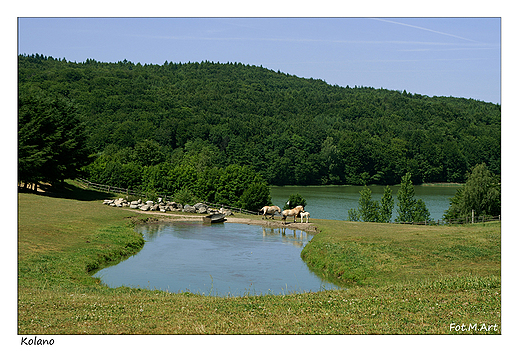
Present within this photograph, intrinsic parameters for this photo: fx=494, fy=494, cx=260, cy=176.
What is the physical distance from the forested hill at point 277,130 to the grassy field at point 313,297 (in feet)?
223

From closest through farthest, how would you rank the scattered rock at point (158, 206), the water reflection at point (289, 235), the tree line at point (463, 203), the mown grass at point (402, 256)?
the mown grass at point (402, 256)
the water reflection at point (289, 235)
the scattered rock at point (158, 206)
the tree line at point (463, 203)

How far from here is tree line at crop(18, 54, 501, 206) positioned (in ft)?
371

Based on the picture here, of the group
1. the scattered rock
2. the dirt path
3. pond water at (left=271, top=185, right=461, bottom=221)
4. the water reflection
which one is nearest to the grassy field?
the water reflection

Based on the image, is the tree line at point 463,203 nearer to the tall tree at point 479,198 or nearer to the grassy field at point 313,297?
the tall tree at point 479,198

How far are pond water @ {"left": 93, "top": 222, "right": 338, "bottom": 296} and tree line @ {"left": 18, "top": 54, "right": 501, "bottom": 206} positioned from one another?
5903cm

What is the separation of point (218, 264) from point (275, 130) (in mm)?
→ 131676

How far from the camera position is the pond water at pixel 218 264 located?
2233 centimetres

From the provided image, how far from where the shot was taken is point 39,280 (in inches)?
783

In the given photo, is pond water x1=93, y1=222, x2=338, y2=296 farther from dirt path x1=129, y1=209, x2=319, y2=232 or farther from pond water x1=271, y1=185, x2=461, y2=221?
pond water x1=271, y1=185, x2=461, y2=221

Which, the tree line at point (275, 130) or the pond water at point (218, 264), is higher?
the tree line at point (275, 130)

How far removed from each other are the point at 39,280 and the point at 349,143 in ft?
410

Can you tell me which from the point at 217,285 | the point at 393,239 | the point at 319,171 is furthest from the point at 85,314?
the point at 319,171

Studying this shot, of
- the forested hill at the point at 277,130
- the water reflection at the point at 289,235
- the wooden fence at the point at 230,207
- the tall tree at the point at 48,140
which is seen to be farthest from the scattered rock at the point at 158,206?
the forested hill at the point at 277,130

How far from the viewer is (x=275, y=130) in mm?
157250
